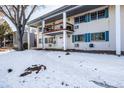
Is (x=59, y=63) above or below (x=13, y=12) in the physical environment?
below

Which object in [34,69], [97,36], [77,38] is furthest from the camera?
[77,38]

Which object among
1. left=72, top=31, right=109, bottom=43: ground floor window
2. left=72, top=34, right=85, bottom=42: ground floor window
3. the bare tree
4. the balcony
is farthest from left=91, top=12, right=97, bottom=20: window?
the bare tree

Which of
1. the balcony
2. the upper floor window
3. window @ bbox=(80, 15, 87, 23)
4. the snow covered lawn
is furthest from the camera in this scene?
the balcony

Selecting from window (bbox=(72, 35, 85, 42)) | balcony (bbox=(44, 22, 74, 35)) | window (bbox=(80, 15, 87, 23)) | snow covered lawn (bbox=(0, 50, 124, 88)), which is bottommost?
snow covered lawn (bbox=(0, 50, 124, 88))

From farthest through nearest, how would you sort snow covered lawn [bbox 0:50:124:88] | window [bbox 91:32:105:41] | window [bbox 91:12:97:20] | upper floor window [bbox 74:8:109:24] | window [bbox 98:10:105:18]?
window [bbox 91:12:97:20], window [bbox 91:32:105:41], window [bbox 98:10:105:18], upper floor window [bbox 74:8:109:24], snow covered lawn [bbox 0:50:124:88]

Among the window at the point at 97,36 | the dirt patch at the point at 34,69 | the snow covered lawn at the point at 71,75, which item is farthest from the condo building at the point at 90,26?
the dirt patch at the point at 34,69

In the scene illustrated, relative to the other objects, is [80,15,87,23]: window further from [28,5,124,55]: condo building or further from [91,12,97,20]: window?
[91,12,97,20]: window

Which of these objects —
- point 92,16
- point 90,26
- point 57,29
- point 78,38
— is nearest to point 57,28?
point 57,29

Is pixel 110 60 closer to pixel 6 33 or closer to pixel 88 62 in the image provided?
pixel 88 62

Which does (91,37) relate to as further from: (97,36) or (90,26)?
(90,26)

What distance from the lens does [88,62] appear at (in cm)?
1243

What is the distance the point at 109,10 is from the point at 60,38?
9.52 metres

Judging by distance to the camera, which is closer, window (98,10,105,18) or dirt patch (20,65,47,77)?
dirt patch (20,65,47,77)
